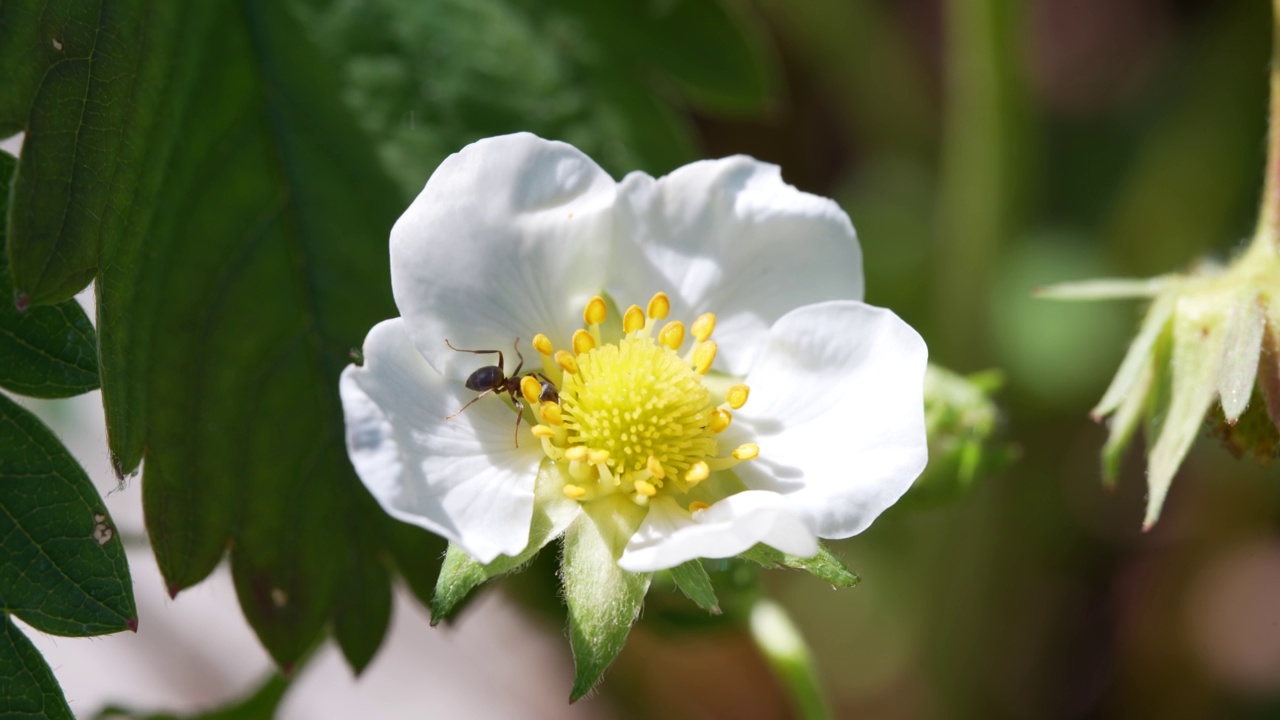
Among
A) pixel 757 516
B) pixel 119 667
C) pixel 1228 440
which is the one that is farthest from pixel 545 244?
pixel 119 667

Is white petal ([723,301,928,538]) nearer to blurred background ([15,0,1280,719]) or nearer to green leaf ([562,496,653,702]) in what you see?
green leaf ([562,496,653,702])

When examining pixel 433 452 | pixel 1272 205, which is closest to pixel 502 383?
pixel 433 452

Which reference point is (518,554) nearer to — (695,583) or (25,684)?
(695,583)

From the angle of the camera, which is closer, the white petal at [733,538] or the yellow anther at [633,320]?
the white petal at [733,538]

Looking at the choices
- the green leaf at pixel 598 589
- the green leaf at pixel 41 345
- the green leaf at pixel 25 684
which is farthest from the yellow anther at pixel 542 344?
the green leaf at pixel 25 684

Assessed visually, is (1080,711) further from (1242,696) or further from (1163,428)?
(1163,428)

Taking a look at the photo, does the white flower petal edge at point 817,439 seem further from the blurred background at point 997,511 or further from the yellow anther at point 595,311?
the blurred background at point 997,511
